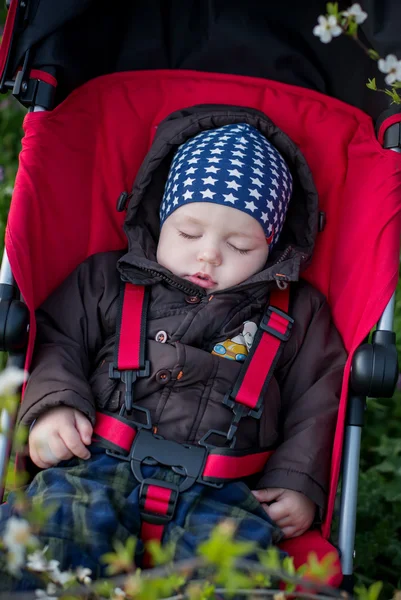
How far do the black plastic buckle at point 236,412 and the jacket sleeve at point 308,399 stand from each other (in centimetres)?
13

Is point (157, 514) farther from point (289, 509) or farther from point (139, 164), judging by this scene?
point (139, 164)

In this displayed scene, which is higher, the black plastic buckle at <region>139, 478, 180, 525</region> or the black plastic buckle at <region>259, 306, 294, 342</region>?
the black plastic buckle at <region>259, 306, 294, 342</region>

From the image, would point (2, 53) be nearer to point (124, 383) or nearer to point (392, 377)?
point (124, 383)

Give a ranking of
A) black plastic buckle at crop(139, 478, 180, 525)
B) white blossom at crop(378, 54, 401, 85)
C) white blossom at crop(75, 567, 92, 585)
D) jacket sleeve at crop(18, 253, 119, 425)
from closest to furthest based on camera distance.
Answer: white blossom at crop(75, 567, 92, 585)
white blossom at crop(378, 54, 401, 85)
black plastic buckle at crop(139, 478, 180, 525)
jacket sleeve at crop(18, 253, 119, 425)

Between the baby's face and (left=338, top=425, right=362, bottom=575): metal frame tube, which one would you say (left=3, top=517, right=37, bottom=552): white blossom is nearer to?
(left=338, top=425, right=362, bottom=575): metal frame tube

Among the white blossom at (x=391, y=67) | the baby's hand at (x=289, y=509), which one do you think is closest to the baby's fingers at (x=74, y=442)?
the baby's hand at (x=289, y=509)

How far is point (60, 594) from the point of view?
1.19 m

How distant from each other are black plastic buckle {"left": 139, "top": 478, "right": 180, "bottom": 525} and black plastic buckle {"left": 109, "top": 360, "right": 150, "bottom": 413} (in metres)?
0.24

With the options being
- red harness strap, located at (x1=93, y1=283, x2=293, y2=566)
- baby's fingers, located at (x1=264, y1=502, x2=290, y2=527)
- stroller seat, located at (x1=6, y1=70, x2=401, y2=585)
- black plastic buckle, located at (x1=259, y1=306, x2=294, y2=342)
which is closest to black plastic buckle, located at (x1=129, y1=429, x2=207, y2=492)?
red harness strap, located at (x1=93, y1=283, x2=293, y2=566)

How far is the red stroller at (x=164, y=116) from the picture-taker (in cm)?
231

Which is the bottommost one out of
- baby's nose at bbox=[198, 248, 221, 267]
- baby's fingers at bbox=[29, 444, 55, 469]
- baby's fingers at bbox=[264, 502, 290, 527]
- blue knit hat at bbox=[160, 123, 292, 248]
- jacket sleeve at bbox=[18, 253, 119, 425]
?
baby's fingers at bbox=[29, 444, 55, 469]

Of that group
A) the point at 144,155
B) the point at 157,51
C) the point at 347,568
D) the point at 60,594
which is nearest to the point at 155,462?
the point at 347,568

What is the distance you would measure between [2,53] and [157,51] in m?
0.66

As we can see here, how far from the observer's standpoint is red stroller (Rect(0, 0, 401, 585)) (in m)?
2.31
